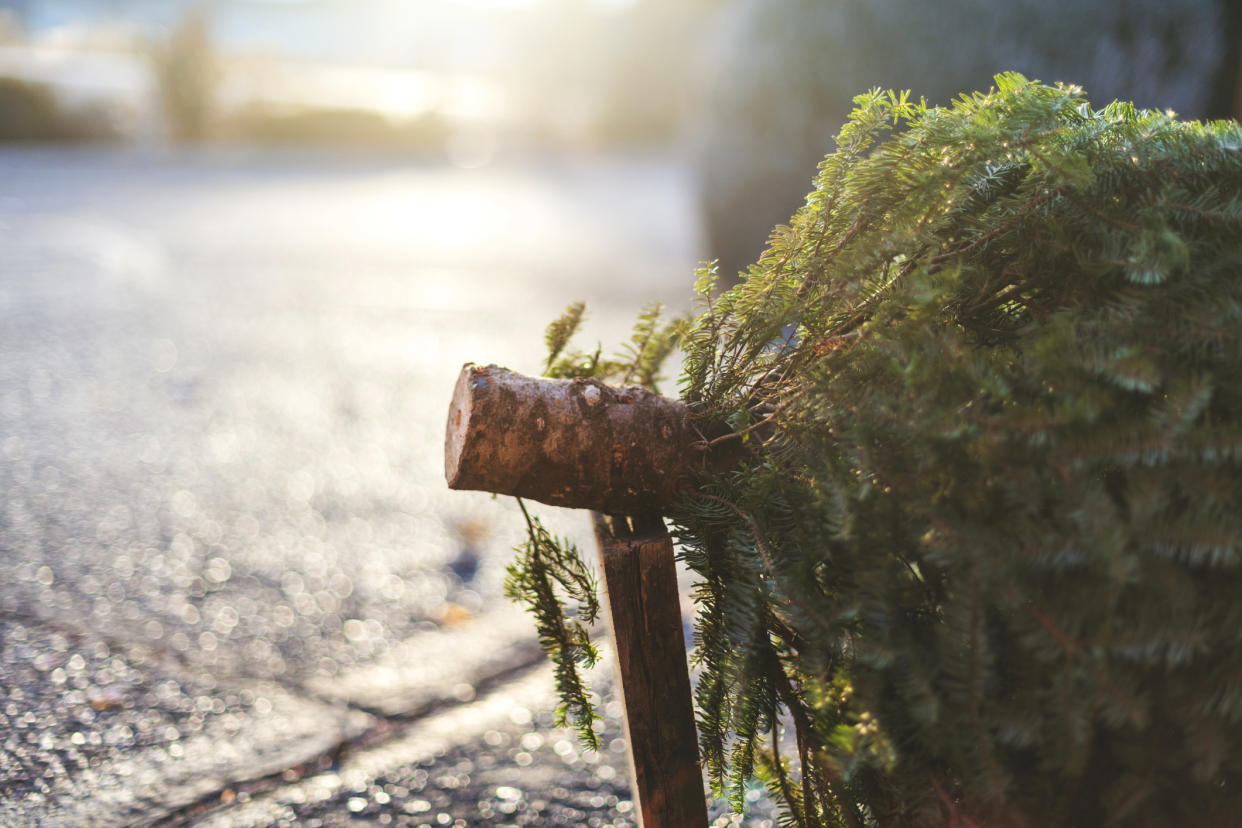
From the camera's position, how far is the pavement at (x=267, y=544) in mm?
1698

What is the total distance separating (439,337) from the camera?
181 inches

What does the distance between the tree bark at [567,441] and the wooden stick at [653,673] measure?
83mm

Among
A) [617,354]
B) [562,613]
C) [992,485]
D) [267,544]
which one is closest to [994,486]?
[992,485]

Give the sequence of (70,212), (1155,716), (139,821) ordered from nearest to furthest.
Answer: (1155,716) < (139,821) < (70,212)

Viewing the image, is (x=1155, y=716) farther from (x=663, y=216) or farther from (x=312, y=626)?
(x=663, y=216)

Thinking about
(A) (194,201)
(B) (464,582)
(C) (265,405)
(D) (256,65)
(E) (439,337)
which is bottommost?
(B) (464,582)

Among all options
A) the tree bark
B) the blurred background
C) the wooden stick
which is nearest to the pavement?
the blurred background

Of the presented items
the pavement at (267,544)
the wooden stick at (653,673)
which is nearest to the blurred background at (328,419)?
the pavement at (267,544)

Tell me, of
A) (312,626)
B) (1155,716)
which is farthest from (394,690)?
(1155,716)

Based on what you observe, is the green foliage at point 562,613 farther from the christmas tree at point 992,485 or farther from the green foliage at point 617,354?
the green foliage at point 617,354

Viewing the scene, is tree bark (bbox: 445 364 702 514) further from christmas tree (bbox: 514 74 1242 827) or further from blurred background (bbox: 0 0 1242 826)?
blurred background (bbox: 0 0 1242 826)

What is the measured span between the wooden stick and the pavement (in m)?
0.38

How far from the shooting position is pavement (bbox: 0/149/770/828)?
1698 mm

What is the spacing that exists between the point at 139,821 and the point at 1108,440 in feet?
5.15
